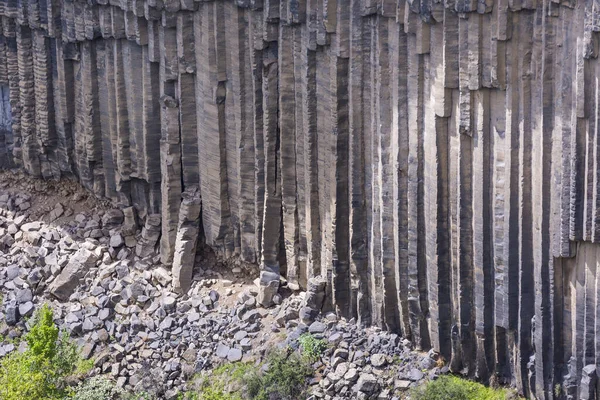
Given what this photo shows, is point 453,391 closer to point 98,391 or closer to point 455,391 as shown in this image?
point 455,391

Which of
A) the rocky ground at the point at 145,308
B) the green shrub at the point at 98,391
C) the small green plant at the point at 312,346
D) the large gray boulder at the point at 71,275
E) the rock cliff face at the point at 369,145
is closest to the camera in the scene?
the rock cliff face at the point at 369,145

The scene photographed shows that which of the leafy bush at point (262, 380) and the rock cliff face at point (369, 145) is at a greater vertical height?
the rock cliff face at point (369, 145)

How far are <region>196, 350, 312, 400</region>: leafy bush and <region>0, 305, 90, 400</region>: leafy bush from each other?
6.82 ft

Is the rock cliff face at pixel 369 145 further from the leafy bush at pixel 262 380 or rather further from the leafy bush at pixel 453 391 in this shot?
the leafy bush at pixel 262 380

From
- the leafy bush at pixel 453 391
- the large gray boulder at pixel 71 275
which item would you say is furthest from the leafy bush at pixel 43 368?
the leafy bush at pixel 453 391

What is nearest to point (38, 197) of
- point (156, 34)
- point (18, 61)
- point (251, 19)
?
point (18, 61)

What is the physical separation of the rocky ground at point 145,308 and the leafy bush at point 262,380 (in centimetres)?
21

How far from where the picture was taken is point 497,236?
20156 mm

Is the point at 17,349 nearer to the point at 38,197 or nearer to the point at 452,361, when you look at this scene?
the point at 38,197

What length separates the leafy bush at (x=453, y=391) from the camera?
2039 cm

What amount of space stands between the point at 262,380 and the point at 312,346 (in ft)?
2.87

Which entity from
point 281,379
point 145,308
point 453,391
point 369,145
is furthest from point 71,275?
point 453,391

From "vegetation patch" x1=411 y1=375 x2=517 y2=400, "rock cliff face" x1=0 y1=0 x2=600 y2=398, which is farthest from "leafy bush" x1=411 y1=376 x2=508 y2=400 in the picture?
"rock cliff face" x1=0 y1=0 x2=600 y2=398

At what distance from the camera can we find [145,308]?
24.2 m
